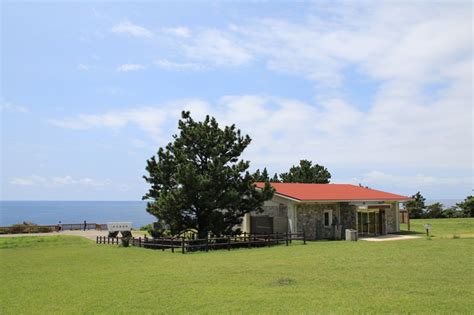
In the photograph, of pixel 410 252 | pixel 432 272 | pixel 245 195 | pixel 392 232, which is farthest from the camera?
pixel 392 232

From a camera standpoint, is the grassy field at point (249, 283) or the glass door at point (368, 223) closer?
the grassy field at point (249, 283)

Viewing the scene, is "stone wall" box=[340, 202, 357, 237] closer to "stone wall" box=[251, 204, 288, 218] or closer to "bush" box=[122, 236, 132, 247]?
"stone wall" box=[251, 204, 288, 218]

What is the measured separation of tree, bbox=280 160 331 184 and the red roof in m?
12.4

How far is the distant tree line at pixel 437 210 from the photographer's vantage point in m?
51.4

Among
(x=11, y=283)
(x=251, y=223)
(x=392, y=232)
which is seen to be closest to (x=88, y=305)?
(x=11, y=283)

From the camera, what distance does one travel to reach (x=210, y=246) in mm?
23922

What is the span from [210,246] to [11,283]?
1131 cm

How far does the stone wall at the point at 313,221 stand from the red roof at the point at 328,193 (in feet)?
2.70

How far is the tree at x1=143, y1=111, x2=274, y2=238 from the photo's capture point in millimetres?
24328

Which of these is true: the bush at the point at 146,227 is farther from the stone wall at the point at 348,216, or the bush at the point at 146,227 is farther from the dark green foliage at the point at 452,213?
the dark green foliage at the point at 452,213

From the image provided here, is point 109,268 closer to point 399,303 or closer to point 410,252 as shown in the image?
point 399,303

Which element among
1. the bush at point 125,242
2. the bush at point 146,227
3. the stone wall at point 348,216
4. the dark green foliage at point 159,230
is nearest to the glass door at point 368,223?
the stone wall at point 348,216

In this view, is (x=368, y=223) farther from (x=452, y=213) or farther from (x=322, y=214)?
(x=452, y=213)

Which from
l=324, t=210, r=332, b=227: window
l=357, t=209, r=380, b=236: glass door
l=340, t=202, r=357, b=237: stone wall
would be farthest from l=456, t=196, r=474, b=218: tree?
l=324, t=210, r=332, b=227: window
